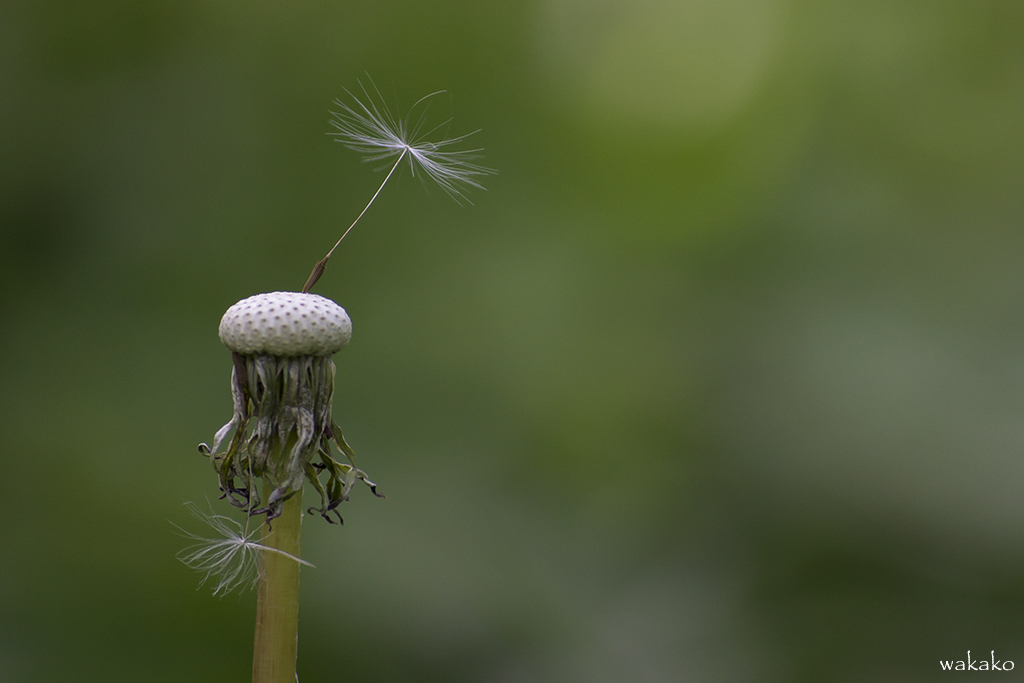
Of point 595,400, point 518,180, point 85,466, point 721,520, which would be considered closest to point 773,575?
point 721,520

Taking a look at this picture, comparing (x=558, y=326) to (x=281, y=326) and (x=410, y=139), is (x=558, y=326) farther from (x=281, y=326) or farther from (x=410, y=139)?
(x=281, y=326)

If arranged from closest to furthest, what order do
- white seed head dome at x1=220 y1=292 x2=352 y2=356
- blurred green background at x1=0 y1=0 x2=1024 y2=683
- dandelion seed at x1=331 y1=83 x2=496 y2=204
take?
white seed head dome at x1=220 y1=292 x2=352 y2=356 < dandelion seed at x1=331 y1=83 x2=496 y2=204 < blurred green background at x1=0 y1=0 x2=1024 y2=683

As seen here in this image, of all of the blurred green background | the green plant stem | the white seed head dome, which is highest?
the blurred green background

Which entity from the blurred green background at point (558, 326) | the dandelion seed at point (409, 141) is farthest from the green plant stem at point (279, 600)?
the blurred green background at point (558, 326)

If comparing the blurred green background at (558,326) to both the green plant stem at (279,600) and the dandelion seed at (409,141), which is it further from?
the green plant stem at (279,600)

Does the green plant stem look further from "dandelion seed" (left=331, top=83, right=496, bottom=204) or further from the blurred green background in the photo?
the blurred green background

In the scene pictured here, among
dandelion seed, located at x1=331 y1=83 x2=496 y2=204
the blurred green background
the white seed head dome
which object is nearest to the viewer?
the white seed head dome

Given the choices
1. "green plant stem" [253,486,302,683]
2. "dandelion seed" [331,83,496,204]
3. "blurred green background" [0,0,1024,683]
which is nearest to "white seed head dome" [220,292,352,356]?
"green plant stem" [253,486,302,683]

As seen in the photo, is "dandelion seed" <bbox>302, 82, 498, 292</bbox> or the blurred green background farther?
the blurred green background
